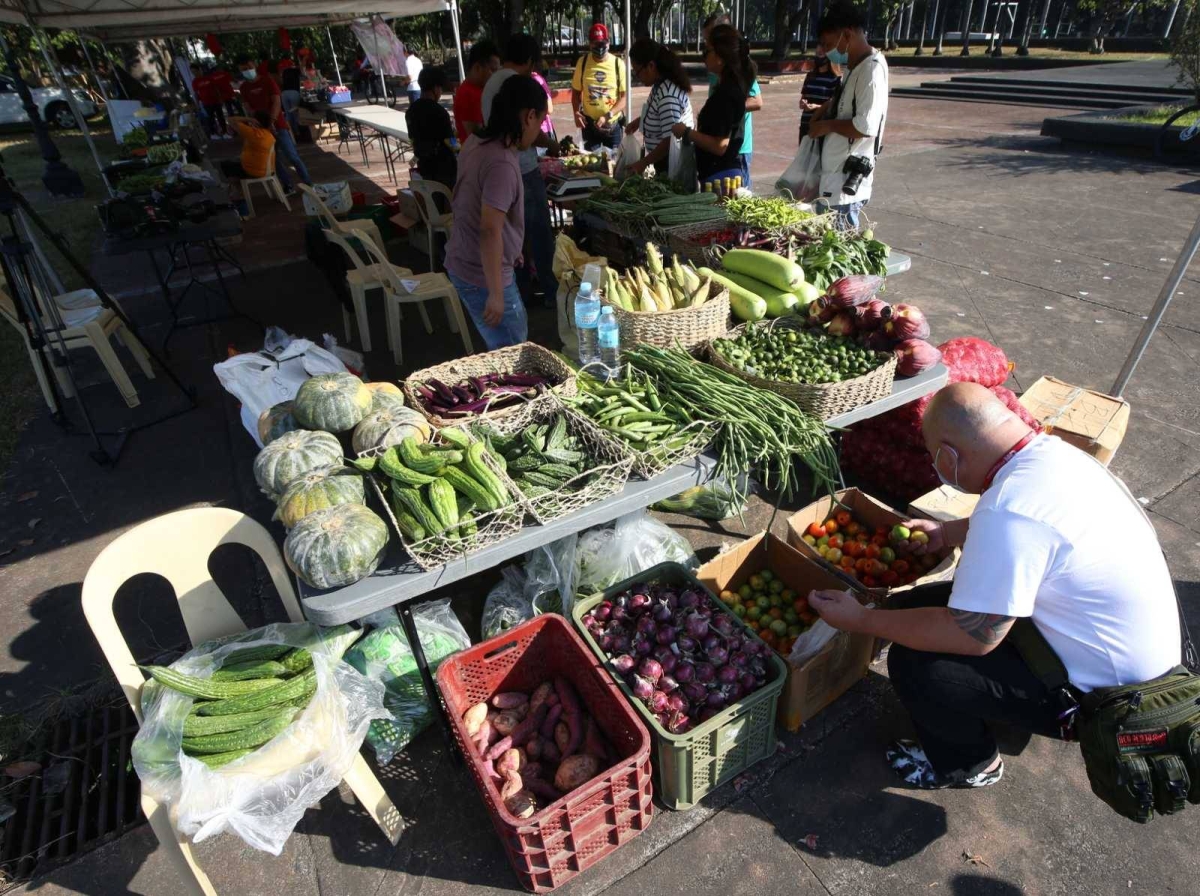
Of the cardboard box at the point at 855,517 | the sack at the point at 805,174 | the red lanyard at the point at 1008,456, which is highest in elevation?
the sack at the point at 805,174

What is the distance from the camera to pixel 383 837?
2.46 m

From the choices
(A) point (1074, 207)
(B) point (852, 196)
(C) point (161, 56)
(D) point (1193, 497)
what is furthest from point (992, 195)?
(C) point (161, 56)

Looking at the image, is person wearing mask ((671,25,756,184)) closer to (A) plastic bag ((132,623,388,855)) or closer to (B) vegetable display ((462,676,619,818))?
(B) vegetable display ((462,676,619,818))

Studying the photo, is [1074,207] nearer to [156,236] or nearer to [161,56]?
[156,236]

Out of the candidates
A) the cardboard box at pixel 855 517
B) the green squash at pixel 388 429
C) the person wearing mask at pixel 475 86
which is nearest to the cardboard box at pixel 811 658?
the cardboard box at pixel 855 517

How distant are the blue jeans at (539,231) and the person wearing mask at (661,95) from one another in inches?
38.2

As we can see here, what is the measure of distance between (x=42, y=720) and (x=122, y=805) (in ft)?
2.36

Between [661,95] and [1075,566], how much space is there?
5585 millimetres

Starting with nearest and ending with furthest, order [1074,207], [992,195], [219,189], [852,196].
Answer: [852,196]
[219,189]
[1074,207]
[992,195]

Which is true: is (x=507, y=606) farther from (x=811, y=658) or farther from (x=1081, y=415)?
(x=1081, y=415)

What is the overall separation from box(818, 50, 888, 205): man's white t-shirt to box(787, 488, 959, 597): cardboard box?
3173 mm

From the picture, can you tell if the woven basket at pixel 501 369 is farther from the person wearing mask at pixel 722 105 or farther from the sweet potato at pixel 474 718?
the person wearing mask at pixel 722 105

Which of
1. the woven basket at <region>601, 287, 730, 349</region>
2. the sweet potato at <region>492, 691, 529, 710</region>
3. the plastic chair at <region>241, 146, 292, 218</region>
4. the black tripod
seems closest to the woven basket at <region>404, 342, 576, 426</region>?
the woven basket at <region>601, 287, 730, 349</region>

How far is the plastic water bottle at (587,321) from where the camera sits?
3221 millimetres
